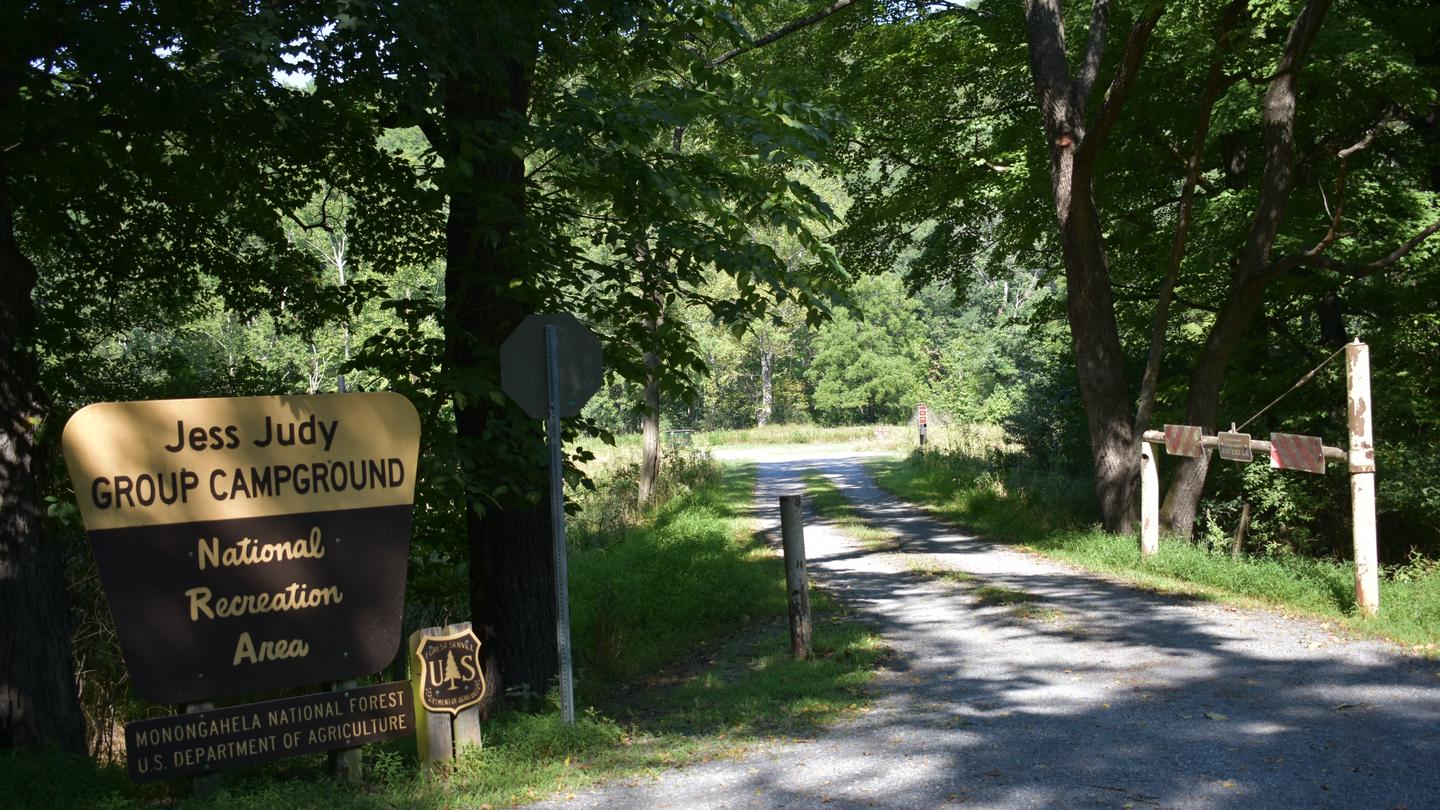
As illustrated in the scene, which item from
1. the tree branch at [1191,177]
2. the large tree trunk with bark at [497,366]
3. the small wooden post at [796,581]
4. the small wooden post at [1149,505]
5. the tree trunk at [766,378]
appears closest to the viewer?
the large tree trunk with bark at [497,366]

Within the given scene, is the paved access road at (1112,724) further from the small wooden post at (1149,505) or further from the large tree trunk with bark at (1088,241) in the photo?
the large tree trunk with bark at (1088,241)

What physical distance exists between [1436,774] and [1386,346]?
48.3 feet

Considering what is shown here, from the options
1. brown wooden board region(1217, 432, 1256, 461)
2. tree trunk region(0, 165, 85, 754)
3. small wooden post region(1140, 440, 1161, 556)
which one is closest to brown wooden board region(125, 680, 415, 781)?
tree trunk region(0, 165, 85, 754)

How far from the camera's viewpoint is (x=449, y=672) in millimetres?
6660

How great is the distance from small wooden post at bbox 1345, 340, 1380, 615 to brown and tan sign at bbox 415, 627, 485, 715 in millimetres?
6926

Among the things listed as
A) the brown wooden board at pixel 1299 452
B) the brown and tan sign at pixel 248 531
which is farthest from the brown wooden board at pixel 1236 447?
the brown and tan sign at pixel 248 531

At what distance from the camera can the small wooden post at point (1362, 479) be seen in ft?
30.4

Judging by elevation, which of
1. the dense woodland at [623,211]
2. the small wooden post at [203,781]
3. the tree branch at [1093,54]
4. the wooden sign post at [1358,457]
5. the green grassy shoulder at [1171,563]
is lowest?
the green grassy shoulder at [1171,563]

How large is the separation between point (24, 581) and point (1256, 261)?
13523 millimetres

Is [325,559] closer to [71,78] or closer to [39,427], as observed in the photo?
[39,427]

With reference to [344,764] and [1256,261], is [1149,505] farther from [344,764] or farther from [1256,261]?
[344,764]

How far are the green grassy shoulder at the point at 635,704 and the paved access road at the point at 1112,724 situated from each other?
16.9 inches

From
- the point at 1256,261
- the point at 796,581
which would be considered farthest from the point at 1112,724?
the point at 1256,261

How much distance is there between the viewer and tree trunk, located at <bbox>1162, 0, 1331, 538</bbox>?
45.4ft
